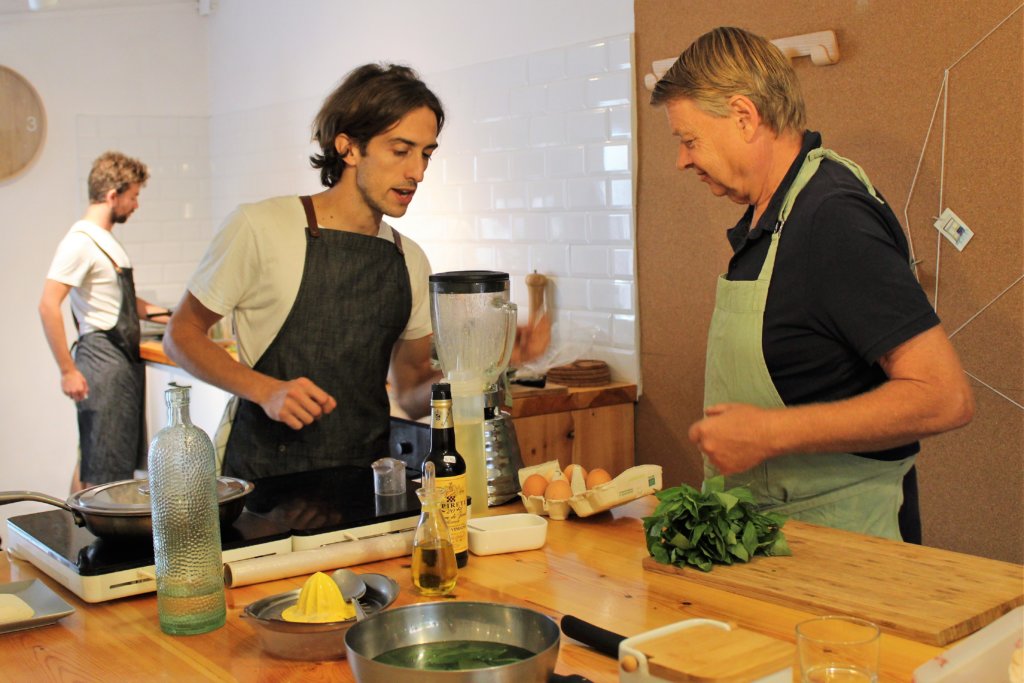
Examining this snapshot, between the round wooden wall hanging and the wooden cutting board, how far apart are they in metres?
5.22

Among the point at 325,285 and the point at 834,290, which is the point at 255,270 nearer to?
the point at 325,285

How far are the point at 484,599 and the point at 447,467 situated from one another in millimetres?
232

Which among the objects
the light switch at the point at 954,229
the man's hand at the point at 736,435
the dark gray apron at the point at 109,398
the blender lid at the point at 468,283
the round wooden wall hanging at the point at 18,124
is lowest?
the dark gray apron at the point at 109,398

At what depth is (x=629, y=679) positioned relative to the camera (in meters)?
1.20


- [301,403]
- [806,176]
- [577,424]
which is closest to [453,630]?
[301,403]

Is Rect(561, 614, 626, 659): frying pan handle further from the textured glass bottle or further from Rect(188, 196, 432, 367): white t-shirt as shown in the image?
Rect(188, 196, 432, 367): white t-shirt

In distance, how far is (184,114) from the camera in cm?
649

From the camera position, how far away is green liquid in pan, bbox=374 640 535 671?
130 cm

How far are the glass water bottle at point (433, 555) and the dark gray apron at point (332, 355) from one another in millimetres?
1096

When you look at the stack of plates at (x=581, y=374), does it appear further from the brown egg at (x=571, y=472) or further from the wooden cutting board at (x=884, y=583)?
the wooden cutting board at (x=884, y=583)

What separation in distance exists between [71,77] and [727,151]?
5028 mm

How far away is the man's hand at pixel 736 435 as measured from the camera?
1.80m

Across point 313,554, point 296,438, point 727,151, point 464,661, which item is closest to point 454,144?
point 296,438

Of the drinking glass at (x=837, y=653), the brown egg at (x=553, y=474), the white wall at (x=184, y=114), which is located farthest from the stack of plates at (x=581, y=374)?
the drinking glass at (x=837, y=653)
